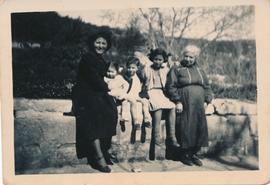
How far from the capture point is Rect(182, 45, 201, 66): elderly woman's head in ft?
2.52

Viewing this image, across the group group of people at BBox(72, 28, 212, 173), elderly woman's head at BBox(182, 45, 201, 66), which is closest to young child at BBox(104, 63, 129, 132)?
group of people at BBox(72, 28, 212, 173)

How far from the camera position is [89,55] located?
0.76m

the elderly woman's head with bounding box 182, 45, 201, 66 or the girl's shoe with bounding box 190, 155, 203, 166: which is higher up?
the elderly woman's head with bounding box 182, 45, 201, 66

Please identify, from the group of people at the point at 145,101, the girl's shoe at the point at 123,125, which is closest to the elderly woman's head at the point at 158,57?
the group of people at the point at 145,101

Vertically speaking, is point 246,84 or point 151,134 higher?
point 246,84

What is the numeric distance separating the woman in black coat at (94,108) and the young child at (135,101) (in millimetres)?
37

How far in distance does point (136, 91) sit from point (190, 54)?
0.44ft

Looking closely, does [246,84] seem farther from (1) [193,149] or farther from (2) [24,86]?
(2) [24,86]

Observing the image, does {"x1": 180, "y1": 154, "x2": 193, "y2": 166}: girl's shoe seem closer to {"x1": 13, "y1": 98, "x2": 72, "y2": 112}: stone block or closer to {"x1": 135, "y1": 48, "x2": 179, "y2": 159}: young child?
{"x1": 135, "y1": 48, "x2": 179, "y2": 159}: young child

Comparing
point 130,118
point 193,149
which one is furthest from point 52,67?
point 193,149

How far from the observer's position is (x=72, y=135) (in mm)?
759

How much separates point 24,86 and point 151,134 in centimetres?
28

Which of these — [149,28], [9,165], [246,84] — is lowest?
[9,165]

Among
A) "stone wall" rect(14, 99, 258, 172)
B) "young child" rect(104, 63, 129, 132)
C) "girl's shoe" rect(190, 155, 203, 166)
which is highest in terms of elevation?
"young child" rect(104, 63, 129, 132)
